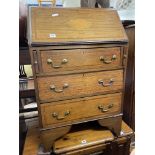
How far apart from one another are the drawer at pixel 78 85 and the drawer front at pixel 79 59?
5cm

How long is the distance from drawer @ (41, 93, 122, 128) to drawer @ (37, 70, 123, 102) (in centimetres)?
4

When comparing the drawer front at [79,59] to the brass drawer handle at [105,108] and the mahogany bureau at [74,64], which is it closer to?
the mahogany bureau at [74,64]

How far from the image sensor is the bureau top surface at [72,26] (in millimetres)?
904

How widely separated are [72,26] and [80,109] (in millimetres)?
502

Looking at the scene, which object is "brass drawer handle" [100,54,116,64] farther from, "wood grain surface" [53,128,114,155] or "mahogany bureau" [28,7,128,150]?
"wood grain surface" [53,128,114,155]

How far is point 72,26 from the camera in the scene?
977mm

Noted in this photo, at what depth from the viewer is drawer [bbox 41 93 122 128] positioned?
1.00m

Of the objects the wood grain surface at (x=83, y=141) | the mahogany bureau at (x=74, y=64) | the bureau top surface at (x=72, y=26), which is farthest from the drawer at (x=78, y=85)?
the wood grain surface at (x=83, y=141)

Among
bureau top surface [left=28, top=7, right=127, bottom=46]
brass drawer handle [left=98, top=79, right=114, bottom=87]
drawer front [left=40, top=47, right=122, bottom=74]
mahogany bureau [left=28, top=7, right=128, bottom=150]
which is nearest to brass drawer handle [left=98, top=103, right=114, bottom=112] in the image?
mahogany bureau [left=28, top=7, right=128, bottom=150]

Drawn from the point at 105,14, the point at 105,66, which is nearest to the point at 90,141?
the point at 105,66

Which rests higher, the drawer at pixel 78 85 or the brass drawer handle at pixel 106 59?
the brass drawer handle at pixel 106 59

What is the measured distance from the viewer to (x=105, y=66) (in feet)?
3.42
